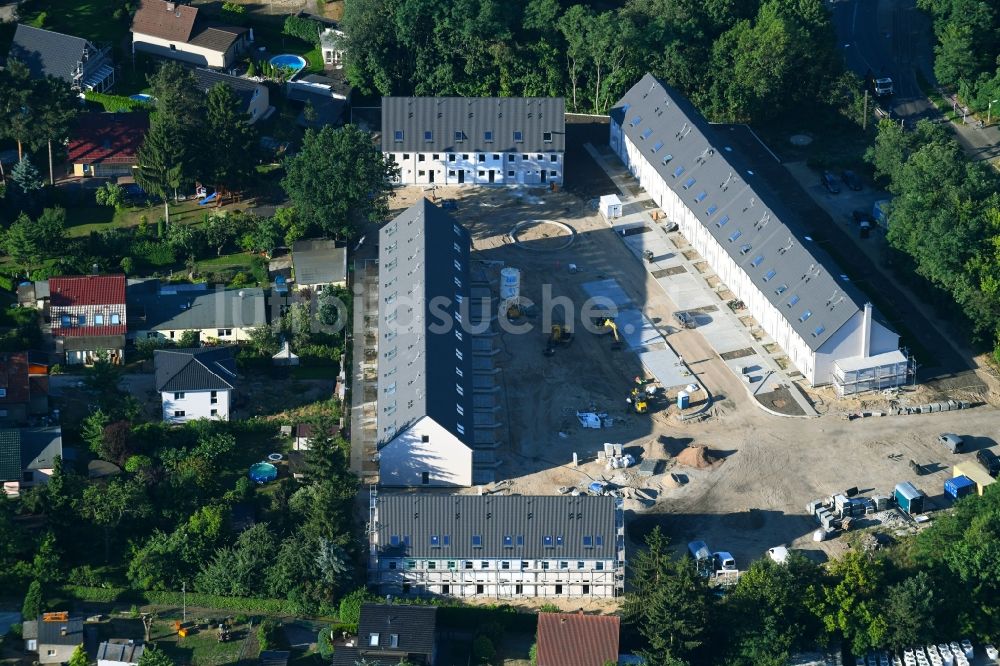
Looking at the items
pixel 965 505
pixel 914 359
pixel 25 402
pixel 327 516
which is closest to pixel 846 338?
pixel 914 359

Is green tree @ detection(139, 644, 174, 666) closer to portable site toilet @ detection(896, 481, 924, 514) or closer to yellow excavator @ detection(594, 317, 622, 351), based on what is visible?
yellow excavator @ detection(594, 317, 622, 351)

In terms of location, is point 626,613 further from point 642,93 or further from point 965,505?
point 642,93

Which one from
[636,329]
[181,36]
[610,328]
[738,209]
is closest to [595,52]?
[738,209]

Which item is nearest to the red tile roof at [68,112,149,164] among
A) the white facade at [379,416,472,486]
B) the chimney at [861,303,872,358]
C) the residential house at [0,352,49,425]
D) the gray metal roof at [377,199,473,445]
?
the gray metal roof at [377,199,473,445]

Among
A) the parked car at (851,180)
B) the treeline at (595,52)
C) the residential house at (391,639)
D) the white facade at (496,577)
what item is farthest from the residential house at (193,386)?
the parked car at (851,180)

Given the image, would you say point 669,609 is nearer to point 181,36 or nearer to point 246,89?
point 246,89

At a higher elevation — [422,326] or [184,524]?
[422,326]

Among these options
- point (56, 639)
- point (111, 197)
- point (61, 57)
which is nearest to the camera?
point (56, 639)
